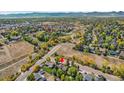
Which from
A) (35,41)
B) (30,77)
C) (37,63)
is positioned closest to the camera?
(30,77)

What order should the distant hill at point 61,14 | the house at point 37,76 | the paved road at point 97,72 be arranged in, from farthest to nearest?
the distant hill at point 61,14
the paved road at point 97,72
the house at point 37,76

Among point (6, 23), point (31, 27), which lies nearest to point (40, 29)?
point (31, 27)

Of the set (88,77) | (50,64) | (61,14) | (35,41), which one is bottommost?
(88,77)

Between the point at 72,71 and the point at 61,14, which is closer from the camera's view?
the point at 72,71

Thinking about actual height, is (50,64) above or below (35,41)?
below

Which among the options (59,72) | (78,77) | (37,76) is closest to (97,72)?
(78,77)

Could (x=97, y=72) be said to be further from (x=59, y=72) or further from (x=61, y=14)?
(x=61, y=14)

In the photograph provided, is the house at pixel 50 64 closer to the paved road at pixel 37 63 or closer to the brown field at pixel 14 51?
A: the paved road at pixel 37 63

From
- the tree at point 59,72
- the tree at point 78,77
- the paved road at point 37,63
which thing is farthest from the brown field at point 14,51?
the tree at point 78,77

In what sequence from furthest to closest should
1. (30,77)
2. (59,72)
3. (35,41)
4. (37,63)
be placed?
1. (35,41)
2. (37,63)
3. (59,72)
4. (30,77)

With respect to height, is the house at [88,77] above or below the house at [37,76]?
below

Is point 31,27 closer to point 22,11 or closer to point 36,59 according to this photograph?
point 22,11

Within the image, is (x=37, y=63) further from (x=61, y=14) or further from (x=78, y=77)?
(x=61, y=14)
